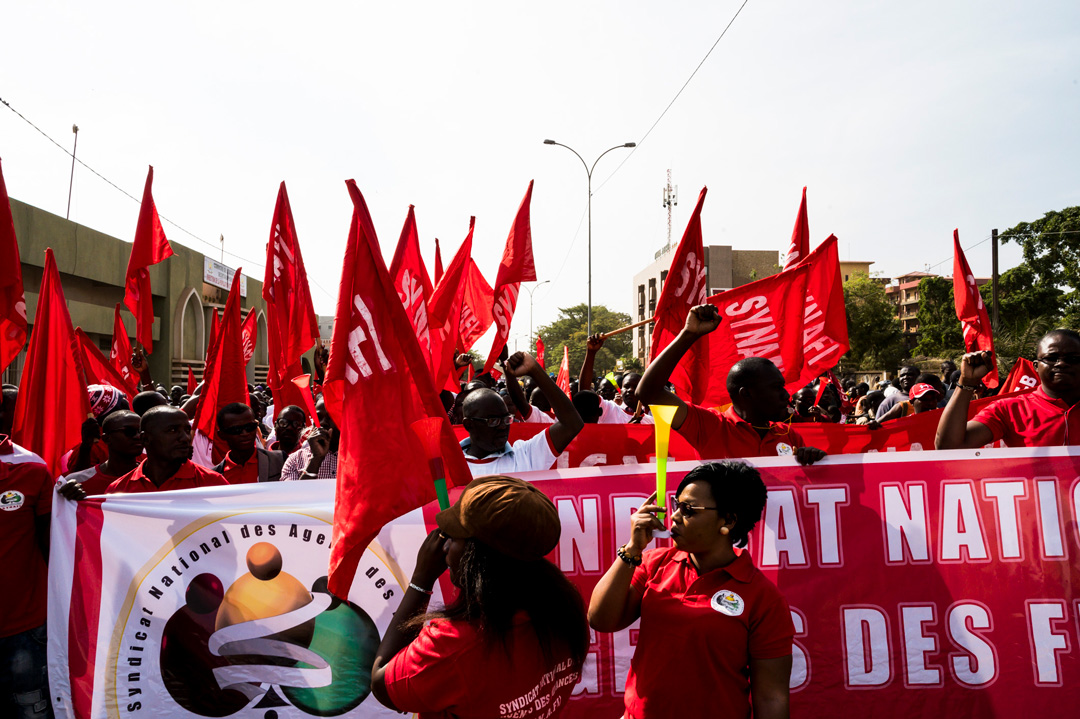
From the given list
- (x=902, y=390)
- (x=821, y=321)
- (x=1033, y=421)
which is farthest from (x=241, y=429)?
(x=902, y=390)

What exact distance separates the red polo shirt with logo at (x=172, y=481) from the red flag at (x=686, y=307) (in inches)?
108

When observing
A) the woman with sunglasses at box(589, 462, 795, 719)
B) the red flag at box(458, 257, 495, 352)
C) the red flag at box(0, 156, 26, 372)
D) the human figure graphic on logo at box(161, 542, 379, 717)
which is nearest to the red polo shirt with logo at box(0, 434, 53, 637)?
the human figure graphic on logo at box(161, 542, 379, 717)

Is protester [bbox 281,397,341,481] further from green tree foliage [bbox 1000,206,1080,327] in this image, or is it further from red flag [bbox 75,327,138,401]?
green tree foliage [bbox 1000,206,1080,327]

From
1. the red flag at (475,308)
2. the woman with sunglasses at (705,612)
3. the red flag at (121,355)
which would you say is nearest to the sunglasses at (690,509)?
the woman with sunglasses at (705,612)

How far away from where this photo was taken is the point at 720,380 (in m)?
5.30

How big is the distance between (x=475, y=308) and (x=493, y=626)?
7036 mm

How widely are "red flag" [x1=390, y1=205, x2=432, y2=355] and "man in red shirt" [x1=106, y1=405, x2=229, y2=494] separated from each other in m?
2.83

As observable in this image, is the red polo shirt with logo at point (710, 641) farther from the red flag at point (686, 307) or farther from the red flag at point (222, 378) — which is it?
the red flag at point (222, 378)

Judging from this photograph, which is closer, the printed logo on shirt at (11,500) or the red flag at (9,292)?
the printed logo on shirt at (11,500)

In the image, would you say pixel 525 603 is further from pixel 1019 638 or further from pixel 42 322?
pixel 42 322

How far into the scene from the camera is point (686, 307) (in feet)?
18.4

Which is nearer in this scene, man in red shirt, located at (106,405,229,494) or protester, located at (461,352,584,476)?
protester, located at (461,352,584,476)

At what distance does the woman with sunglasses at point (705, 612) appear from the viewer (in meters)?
2.13

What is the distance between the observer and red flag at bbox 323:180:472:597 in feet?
8.86
